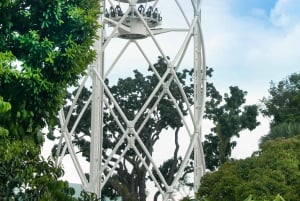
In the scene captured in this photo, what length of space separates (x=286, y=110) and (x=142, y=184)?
8.55 metres

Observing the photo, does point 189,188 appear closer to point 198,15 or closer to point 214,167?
point 214,167

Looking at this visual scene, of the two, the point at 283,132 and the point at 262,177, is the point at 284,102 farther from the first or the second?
the point at 262,177

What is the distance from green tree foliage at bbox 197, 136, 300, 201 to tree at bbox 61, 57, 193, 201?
17.3 metres

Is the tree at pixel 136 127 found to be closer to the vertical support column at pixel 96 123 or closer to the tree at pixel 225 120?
the tree at pixel 225 120

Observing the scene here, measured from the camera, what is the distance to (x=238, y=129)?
40.7 metres

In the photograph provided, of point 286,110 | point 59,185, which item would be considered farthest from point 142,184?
point 59,185

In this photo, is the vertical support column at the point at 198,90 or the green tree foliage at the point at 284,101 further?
the green tree foliage at the point at 284,101

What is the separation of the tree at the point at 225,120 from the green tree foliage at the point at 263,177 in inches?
676

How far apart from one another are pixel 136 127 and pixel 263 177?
69.8 ft

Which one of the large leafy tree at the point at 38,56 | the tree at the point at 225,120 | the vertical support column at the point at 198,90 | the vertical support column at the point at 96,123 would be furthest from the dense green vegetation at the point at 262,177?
the tree at the point at 225,120

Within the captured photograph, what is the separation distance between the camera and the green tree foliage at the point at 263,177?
20.4 meters

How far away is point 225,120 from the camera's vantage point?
1593 inches

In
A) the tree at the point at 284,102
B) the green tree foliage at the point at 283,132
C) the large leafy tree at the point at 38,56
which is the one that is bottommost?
the large leafy tree at the point at 38,56

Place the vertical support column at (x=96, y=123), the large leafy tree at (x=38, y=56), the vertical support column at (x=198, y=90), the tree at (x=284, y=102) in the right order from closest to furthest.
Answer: the large leafy tree at (x=38, y=56)
the vertical support column at (x=96, y=123)
the vertical support column at (x=198, y=90)
the tree at (x=284, y=102)
